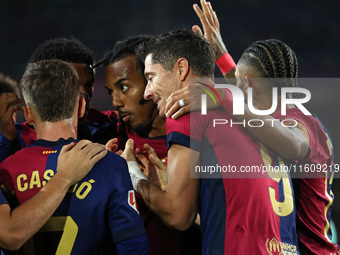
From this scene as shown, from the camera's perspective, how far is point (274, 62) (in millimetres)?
2457

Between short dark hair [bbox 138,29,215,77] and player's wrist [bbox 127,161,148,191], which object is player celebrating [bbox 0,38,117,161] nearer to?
player's wrist [bbox 127,161,148,191]

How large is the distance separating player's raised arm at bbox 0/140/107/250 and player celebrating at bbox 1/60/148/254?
6cm

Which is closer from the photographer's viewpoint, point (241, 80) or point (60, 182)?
point (60, 182)

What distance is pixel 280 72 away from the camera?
245 cm

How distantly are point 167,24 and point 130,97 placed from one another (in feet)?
19.8

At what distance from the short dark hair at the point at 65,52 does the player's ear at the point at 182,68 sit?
1.12 metres

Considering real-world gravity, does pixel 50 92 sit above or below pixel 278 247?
above

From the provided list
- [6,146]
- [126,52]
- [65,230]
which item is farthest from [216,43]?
[65,230]

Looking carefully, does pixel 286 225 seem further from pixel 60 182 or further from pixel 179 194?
pixel 60 182

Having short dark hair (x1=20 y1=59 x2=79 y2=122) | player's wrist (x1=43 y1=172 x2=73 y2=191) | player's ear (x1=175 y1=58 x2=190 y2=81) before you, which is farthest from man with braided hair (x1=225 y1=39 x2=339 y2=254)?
player's wrist (x1=43 y1=172 x2=73 y2=191)

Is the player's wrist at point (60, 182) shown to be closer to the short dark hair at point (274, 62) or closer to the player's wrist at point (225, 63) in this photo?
the short dark hair at point (274, 62)

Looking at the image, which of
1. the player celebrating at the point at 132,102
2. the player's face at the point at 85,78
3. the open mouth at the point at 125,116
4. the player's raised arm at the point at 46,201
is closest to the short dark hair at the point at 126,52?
the player celebrating at the point at 132,102

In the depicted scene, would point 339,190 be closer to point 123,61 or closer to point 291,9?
point 291,9

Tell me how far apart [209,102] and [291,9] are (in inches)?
287
